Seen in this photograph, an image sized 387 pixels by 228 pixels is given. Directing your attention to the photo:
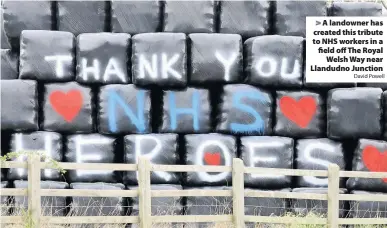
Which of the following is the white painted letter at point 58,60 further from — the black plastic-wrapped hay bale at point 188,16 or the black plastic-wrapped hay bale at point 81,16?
the black plastic-wrapped hay bale at point 188,16

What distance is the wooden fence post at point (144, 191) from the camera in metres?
6.67

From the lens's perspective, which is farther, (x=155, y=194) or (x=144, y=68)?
(x=144, y=68)

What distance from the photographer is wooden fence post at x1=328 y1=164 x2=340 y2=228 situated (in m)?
6.89

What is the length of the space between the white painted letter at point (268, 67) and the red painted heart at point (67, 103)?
1.92 metres

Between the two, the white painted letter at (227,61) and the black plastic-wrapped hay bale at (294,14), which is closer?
the white painted letter at (227,61)

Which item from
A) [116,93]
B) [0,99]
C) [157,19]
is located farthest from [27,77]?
[157,19]

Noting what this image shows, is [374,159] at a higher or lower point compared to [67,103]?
lower

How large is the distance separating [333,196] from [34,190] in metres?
2.72

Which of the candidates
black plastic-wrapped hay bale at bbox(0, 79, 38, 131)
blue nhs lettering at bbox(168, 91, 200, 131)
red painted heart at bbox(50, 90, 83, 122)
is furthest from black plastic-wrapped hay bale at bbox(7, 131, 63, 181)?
blue nhs lettering at bbox(168, 91, 200, 131)

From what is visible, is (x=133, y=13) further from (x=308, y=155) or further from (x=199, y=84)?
(x=308, y=155)

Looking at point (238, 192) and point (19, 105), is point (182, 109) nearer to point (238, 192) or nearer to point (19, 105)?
point (238, 192)

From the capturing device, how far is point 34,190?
6410 millimetres

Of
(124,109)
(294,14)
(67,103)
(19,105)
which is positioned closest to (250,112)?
(294,14)

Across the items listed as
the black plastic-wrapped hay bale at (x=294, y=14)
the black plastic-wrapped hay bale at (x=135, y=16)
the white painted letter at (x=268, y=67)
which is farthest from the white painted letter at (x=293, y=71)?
the black plastic-wrapped hay bale at (x=135, y=16)
